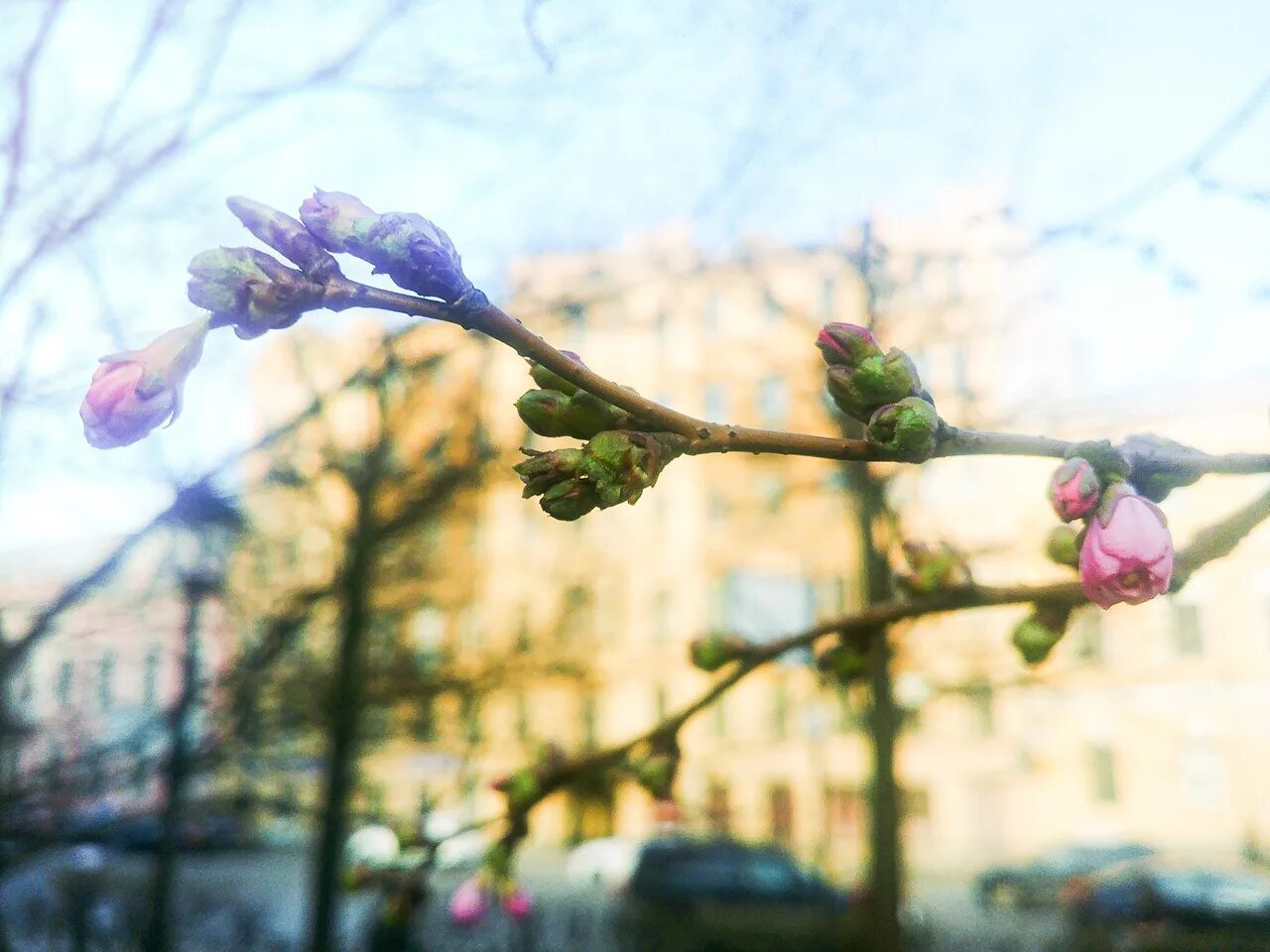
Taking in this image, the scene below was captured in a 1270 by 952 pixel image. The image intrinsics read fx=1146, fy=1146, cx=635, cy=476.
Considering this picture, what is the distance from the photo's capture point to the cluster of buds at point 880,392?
1463 mm

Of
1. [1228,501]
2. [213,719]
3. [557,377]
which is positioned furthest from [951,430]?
[1228,501]

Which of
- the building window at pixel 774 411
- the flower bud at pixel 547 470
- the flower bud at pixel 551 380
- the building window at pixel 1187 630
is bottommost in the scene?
the flower bud at pixel 547 470

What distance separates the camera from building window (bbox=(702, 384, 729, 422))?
28.7 m

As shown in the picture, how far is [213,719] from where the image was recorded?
25.5 ft

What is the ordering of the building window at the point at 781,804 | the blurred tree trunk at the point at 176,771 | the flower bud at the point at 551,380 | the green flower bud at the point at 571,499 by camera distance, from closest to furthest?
the green flower bud at the point at 571,499 → the flower bud at the point at 551,380 → the blurred tree trunk at the point at 176,771 → the building window at the point at 781,804

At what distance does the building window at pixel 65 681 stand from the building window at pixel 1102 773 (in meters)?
26.8

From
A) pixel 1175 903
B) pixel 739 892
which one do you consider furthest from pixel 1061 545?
pixel 1175 903

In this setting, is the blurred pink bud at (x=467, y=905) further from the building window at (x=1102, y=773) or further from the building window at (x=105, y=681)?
the building window at (x=1102, y=773)

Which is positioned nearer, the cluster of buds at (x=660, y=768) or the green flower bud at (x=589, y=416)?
the green flower bud at (x=589, y=416)

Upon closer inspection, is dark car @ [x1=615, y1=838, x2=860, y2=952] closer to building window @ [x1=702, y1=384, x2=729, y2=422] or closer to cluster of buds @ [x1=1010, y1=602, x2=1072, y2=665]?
cluster of buds @ [x1=1010, y1=602, x2=1072, y2=665]

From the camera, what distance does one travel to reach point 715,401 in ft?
99.8

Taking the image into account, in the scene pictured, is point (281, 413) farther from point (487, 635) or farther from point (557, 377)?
point (557, 377)

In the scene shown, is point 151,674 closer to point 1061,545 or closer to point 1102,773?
point 1061,545

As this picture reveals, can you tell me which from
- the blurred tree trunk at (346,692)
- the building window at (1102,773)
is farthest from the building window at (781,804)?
the blurred tree trunk at (346,692)
